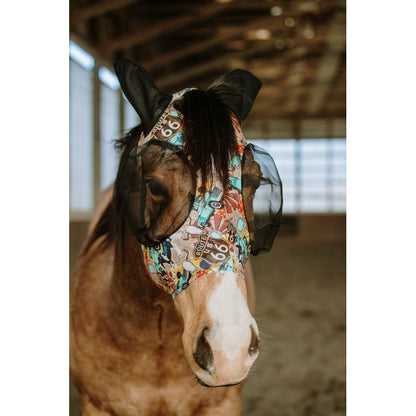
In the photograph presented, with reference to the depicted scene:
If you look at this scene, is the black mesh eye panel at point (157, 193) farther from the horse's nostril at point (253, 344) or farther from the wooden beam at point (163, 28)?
the wooden beam at point (163, 28)

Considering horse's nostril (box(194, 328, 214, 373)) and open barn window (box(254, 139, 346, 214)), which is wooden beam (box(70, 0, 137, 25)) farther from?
horse's nostril (box(194, 328, 214, 373))

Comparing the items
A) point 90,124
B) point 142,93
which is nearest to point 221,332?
point 142,93

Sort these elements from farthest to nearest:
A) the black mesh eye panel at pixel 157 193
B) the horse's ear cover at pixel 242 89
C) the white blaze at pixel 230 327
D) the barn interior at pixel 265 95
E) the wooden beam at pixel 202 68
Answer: the wooden beam at pixel 202 68 < the barn interior at pixel 265 95 < the horse's ear cover at pixel 242 89 < the black mesh eye panel at pixel 157 193 < the white blaze at pixel 230 327

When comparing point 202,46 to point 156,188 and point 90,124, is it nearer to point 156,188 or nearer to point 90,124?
point 90,124

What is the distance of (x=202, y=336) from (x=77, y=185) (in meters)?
Result: 1.32

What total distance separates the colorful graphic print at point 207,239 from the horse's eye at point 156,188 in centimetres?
7

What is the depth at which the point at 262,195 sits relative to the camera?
109cm

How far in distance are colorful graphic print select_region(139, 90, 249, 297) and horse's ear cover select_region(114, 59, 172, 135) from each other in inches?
4.0

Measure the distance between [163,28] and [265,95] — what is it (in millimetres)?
1063

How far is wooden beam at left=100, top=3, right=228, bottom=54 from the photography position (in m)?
2.28

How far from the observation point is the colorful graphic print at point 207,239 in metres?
0.91

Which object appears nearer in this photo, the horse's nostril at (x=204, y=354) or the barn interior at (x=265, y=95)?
the horse's nostril at (x=204, y=354)

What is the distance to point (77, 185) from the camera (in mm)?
2037

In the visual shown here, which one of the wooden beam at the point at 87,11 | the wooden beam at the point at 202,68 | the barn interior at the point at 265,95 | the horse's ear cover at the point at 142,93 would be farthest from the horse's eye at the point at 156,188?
the wooden beam at the point at 202,68
